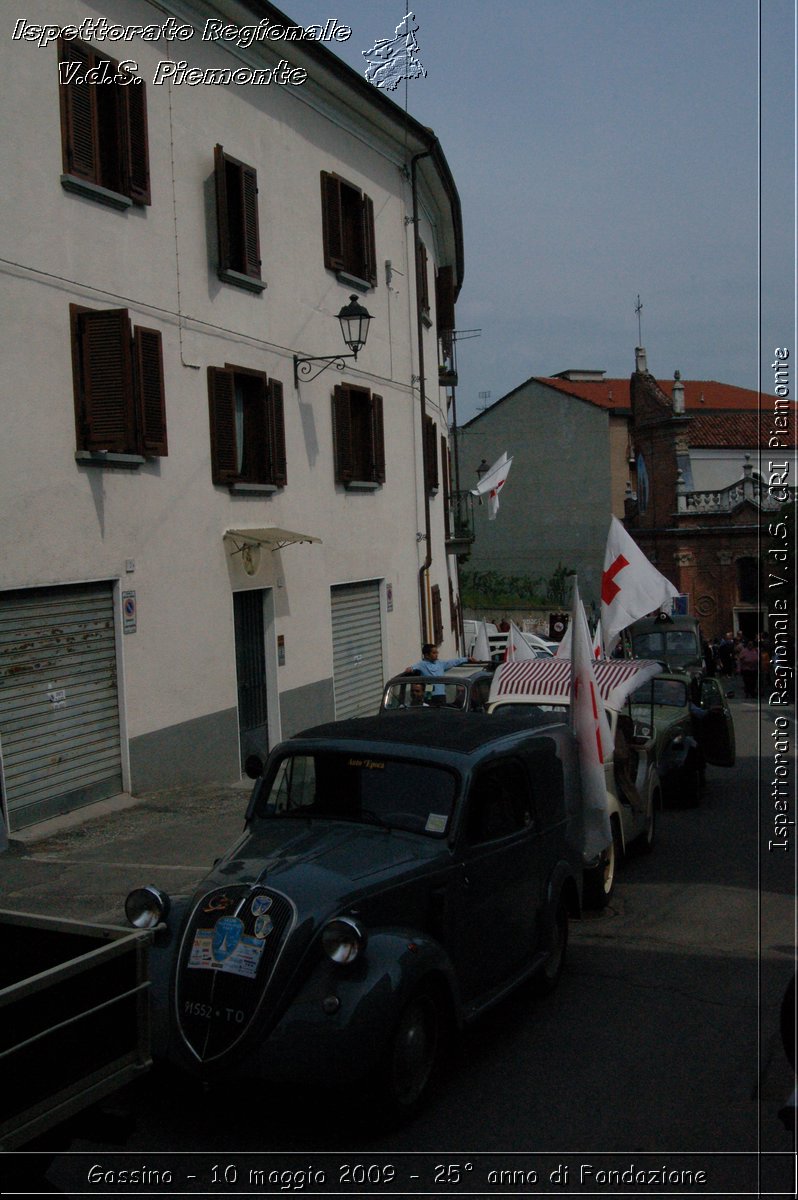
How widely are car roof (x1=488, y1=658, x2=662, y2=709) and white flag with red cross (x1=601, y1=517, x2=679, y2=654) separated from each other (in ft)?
9.77

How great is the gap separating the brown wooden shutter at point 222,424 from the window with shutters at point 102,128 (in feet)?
8.36

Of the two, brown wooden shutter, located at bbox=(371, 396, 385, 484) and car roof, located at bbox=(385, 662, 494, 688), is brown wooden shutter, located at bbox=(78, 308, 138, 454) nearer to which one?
car roof, located at bbox=(385, 662, 494, 688)

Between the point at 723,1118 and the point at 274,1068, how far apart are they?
2076 mm

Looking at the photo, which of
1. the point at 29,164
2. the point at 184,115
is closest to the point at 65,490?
the point at 29,164

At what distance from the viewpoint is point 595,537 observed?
6012cm

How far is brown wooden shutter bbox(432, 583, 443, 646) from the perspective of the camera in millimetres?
25000

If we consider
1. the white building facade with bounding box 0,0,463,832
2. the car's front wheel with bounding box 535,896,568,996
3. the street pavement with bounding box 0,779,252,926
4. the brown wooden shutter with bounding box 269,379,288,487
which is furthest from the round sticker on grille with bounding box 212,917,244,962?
the brown wooden shutter with bounding box 269,379,288,487

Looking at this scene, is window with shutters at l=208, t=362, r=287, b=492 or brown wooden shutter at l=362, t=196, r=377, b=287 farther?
brown wooden shutter at l=362, t=196, r=377, b=287

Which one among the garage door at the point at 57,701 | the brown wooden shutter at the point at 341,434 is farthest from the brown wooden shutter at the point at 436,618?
the garage door at the point at 57,701

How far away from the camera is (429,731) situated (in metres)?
7.17

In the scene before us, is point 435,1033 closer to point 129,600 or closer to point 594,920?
point 594,920

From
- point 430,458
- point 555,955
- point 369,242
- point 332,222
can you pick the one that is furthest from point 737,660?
point 555,955

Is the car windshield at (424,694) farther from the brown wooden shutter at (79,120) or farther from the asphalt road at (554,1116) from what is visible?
the asphalt road at (554,1116)

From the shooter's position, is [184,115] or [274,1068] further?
[184,115]
